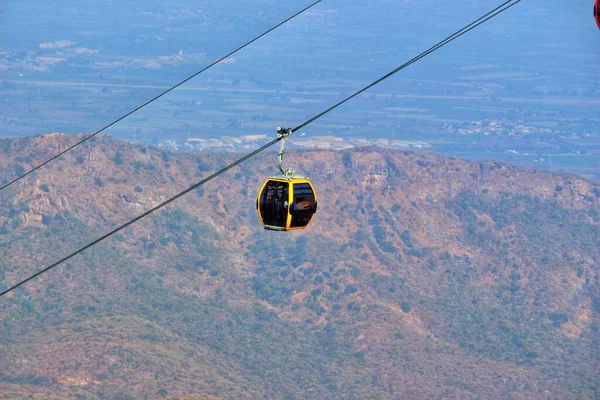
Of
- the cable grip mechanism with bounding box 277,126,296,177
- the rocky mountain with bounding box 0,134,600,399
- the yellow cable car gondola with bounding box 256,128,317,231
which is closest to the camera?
the cable grip mechanism with bounding box 277,126,296,177

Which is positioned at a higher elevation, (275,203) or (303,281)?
(275,203)

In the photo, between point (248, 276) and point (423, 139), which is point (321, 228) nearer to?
point (248, 276)

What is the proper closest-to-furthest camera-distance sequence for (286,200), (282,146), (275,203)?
(282,146)
(286,200)
(275,203)

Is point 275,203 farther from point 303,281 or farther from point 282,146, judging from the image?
point 303,281

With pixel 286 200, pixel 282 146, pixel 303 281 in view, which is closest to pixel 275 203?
pixel 286 200

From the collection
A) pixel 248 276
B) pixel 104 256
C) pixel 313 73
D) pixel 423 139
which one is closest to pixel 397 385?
pixel 248 276

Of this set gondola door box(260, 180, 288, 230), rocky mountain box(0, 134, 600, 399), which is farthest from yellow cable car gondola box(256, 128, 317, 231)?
rocky mountain box(0, 134, 600, 399)

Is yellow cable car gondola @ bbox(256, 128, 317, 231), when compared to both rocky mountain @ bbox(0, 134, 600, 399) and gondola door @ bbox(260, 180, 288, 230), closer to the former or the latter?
gondola door @ bbox(260, 180, 288, 230)

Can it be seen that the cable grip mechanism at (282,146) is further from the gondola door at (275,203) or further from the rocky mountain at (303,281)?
the rocky mountain at (303,281)
